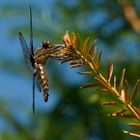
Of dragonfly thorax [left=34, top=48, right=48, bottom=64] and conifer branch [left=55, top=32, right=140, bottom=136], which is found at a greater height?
dragonfly thorax [left=34, top=48, right=48, bottom=64]

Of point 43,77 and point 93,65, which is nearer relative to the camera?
point 93,65

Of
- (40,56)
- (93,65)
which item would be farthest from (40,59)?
(93,65)

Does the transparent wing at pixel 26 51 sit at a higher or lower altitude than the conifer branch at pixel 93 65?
higher

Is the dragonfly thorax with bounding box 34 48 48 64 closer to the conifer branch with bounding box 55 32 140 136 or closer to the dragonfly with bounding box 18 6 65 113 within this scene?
the dragonfly with bounding box 18 6 65 113

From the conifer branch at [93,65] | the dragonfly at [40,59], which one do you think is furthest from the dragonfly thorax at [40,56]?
the conifer branch at [93,65]

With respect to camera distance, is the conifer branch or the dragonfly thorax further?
the dragonfly thorax

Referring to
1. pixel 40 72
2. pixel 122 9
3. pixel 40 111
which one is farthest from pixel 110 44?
pixel 40 72

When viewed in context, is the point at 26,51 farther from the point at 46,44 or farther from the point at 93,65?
the point at 93,65

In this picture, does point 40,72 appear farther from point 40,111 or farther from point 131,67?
point 40,111

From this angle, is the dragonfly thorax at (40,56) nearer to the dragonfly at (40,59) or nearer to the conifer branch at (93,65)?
the dragonfly at (40,59)

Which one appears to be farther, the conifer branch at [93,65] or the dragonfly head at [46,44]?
the dragonfly head at [46,44]

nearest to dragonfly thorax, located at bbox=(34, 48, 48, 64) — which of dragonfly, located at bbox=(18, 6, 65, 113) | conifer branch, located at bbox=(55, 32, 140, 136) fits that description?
dragonfly, located at bbox=(18, 6, 65, 113)
